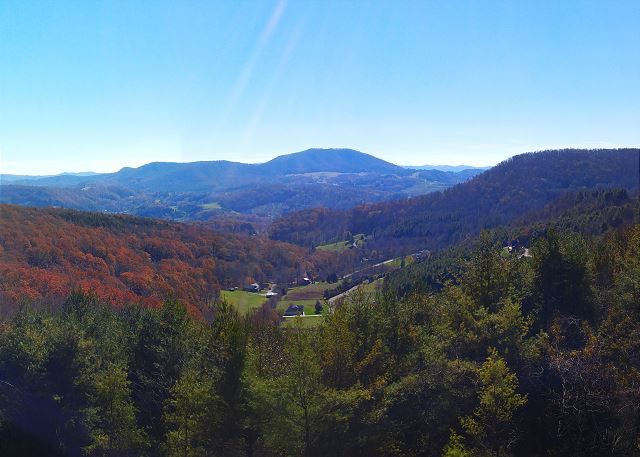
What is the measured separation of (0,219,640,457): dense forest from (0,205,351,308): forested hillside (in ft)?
156

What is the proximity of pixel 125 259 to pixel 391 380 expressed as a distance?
103453 mm

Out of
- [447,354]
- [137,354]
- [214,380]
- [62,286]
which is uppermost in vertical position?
[447,354]

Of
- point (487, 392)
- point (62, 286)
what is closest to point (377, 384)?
point (487, 392)

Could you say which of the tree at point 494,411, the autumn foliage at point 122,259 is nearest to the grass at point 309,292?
the autumn foliage at point 122,259

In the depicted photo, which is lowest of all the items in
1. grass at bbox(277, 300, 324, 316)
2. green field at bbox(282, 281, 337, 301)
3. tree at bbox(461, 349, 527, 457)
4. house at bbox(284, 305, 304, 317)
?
green field at bbox(282, 281, 337, 301)

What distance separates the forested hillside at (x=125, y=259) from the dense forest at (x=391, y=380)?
47604 mm

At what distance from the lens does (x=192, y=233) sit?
488 ft

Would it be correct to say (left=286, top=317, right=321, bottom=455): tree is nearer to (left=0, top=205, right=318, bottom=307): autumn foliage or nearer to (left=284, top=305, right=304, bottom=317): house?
(left=0, top=205, right=318, bottom=307): autumn foliage

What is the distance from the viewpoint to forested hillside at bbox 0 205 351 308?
8344 centimetres

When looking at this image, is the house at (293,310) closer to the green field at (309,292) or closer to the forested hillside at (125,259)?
the green field at (309,292)

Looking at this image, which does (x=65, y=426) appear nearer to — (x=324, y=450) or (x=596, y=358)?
(x=324, y=450)

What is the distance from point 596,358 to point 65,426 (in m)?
26.8

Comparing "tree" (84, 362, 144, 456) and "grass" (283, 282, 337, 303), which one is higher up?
"tree" (84, 362, 144, 456)

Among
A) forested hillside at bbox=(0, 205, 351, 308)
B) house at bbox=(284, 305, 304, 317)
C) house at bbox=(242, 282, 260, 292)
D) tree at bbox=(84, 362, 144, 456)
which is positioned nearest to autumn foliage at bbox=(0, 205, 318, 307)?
forested hillside at bbox=(0, 205, 351, 308)
